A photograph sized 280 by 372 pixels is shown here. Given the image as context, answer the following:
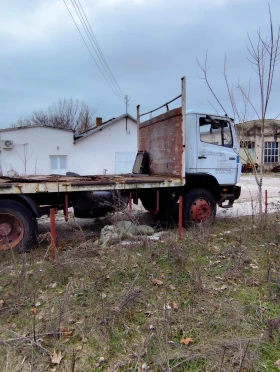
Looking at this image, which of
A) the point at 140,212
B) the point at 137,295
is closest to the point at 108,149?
the point at 140,212

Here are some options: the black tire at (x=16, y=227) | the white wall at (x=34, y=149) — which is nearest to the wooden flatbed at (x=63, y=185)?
the black tire at (x=16, y=227)

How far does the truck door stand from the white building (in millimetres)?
13950

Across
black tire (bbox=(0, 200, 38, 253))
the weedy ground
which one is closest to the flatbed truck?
black tire (bbox=(0, 200, 38, 253))

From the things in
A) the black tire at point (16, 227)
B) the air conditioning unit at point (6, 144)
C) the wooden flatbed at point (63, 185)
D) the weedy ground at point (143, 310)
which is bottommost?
the weedy ground at point (143, 310)

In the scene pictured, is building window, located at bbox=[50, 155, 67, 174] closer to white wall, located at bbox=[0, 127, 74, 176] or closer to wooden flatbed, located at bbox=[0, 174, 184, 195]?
white wall, located at bbox=[0, 127, 74, 176]

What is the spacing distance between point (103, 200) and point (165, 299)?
3196mm

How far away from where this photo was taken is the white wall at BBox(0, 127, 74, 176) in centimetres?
1852

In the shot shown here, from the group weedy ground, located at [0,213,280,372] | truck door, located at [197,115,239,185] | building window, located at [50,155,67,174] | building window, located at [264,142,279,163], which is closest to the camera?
weedy ground, located at [0,213,280,372]

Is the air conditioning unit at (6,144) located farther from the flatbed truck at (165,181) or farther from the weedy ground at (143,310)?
the weedy ground at (143,310)

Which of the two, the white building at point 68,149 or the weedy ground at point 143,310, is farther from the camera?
the white building at point 68,149

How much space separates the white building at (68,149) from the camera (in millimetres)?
18609

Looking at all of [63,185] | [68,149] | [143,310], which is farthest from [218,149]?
[68,149]

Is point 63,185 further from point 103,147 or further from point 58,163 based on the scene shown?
point 103,147

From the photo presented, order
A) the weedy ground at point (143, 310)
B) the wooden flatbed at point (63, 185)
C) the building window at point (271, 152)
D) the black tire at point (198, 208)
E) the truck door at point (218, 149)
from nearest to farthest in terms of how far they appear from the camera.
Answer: the weedy ground at point (143, 310), the wooden flatbed at point (63, 185), the black tire at point (198, 208), the truck door at point (218, 149), the building window at point (271, 152)
